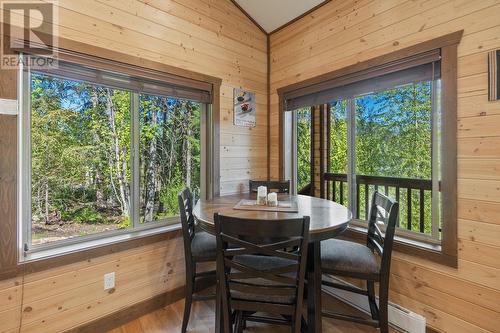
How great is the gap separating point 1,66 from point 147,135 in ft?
3.34

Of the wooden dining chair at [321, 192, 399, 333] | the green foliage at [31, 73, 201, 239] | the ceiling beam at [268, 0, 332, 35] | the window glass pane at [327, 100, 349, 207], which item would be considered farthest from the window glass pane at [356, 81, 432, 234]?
the green foliage at [31, 73, 201, 239]

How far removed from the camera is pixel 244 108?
2.92 meters

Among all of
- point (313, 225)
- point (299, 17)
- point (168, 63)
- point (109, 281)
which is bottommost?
point (109, 281)

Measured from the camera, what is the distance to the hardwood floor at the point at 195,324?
192cm

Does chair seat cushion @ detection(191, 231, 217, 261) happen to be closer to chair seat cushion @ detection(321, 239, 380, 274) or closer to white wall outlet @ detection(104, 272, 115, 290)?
white wall outlet @ detection(104, 272, 115, 290)

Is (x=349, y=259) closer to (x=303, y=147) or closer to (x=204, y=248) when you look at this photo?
(x=204, y=248)

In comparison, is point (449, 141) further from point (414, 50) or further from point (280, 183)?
point (280, 183)

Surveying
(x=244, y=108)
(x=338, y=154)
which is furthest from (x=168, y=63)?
(x=338, y=154)

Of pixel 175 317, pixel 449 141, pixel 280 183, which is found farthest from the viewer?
pixel 280 183

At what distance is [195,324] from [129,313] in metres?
0.55

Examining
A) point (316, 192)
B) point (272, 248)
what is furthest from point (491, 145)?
point (316, 192)

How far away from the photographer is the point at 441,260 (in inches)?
68.0

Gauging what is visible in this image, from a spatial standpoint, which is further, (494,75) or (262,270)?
(494,75)

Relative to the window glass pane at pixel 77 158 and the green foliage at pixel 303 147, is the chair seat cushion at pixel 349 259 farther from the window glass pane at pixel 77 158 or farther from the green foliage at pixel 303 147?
the window glass pane at pixel 77 158
